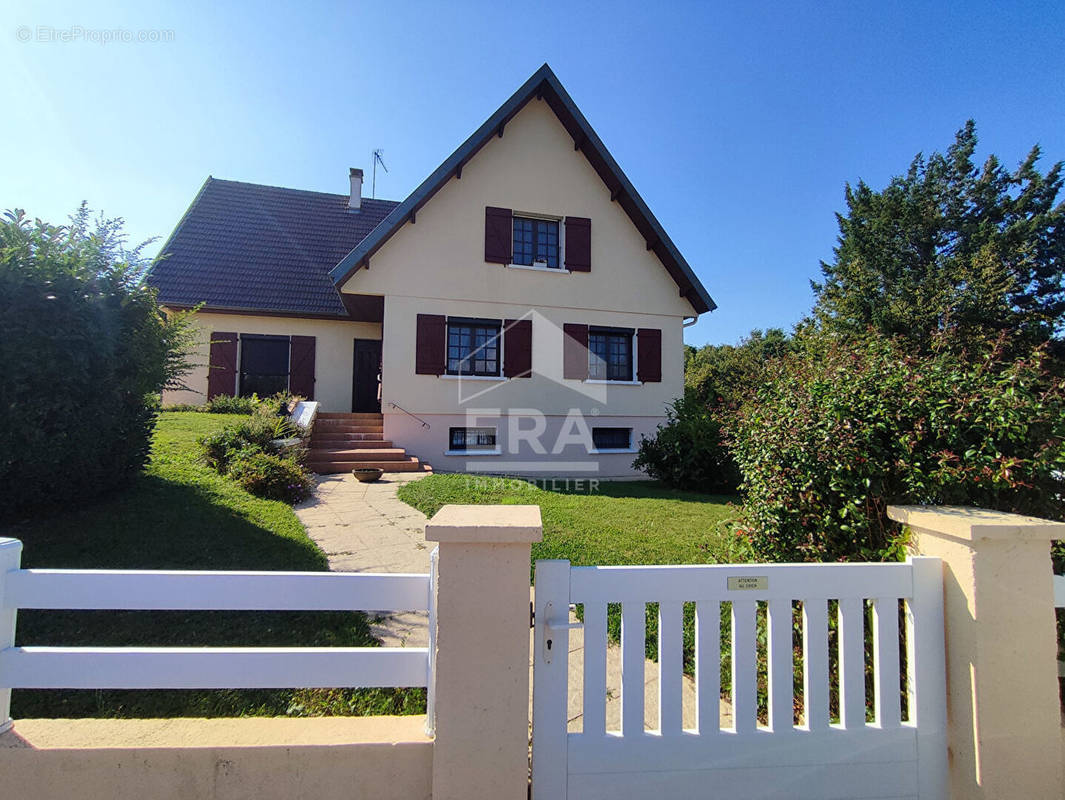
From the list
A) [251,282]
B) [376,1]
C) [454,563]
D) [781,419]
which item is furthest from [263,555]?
[251,282]

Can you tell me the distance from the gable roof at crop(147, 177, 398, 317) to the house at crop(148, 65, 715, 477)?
79 mm

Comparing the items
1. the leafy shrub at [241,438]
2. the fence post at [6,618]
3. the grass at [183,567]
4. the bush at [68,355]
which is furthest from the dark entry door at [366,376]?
the fence post at [6,618]

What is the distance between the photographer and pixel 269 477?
609 centimetres

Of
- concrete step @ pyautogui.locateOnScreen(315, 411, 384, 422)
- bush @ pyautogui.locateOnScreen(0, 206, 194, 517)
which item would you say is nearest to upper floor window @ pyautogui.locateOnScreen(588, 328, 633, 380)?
concrete step @ pyautogui.locateOnScreen(315, 411, 384, 422)

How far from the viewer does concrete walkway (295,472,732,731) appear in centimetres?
235

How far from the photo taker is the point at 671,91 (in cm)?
804

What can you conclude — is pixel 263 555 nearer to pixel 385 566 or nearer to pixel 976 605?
pixel 385 566

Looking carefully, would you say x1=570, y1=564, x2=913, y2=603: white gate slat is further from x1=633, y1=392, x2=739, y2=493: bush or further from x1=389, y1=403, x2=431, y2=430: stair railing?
x1=389, y1=403, x2=431, y2=430: stair railing

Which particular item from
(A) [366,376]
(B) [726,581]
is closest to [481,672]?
(B) [726,581]

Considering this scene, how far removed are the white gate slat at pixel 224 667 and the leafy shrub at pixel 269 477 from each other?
4646mm

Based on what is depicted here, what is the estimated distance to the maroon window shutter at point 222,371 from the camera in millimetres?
11609

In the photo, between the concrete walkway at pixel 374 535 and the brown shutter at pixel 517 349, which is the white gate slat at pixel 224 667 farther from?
the brown shutter at pixel 517 349

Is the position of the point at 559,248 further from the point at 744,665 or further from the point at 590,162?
the point at 744,665

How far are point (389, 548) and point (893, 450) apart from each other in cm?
402
